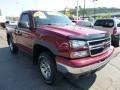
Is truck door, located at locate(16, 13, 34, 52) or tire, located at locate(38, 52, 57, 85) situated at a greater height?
truck door, located at locate(16, 13, 34, 52)

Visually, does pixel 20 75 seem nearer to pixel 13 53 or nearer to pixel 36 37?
pixel 36 37

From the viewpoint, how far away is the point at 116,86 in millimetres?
4566

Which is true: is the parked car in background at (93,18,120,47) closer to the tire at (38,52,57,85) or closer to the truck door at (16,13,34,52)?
the truck door at (16,13,34,52)

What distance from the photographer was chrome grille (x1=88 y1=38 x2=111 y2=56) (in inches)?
158

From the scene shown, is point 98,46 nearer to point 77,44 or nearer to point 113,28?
point 77,44

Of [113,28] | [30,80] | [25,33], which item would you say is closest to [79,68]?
[30,80]

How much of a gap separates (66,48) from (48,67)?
3.17ft

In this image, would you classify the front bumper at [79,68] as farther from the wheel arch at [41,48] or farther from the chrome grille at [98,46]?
the wheel arch at [41,48]

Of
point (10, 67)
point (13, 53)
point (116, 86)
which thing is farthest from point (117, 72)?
point (13, 53)

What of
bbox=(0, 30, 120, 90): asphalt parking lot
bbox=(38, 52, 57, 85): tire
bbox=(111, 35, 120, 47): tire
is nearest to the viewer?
bbox=(38, 52, 57, 85): tire

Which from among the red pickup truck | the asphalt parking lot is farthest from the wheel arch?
the asphalt parking lot

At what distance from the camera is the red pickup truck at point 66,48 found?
150 inches

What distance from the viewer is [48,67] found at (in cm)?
457

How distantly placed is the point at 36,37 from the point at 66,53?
1.37 meters
